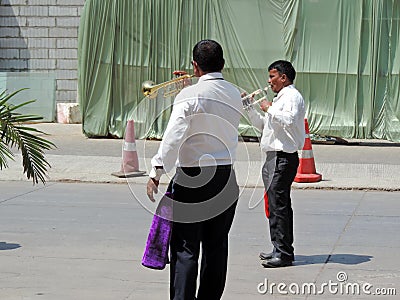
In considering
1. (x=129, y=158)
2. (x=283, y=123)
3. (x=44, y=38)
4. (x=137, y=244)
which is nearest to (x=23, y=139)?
(x=137, y=244)

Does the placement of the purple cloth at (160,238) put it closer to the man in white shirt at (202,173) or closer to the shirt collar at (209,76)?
the man in white shirt at (202,173)

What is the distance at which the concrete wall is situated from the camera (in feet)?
66.1

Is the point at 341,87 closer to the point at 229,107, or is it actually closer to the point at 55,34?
the point at 55,34

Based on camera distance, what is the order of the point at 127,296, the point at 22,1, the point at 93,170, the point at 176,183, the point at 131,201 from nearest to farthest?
1. the point at 176,183
2. the point at 127,296
3. the point at 131,201
4. the point at 93,170
5. the point at 22,1

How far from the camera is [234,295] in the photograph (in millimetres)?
6438

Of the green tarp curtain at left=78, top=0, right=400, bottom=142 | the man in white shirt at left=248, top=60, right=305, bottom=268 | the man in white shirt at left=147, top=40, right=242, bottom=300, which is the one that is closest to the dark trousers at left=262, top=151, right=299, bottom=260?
the man in white shirt at left=248, top=60, right=305, bottom=268

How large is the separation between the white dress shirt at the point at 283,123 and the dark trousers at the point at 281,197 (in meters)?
0.08

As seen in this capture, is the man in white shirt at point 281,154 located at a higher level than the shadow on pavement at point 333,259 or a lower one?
higher

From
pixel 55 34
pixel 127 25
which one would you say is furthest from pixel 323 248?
pixel 55 34

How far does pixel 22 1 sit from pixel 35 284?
14.6 metres

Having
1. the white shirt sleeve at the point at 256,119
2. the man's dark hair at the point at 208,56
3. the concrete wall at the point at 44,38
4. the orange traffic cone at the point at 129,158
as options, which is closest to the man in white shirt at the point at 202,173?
the man's dark hair at the point at 208,56

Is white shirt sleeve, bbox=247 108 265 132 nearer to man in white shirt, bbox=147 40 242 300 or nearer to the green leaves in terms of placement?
man in white shirt, bbox=147 40 242 300

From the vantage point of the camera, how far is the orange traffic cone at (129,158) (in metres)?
12.2

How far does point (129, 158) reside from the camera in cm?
1229
